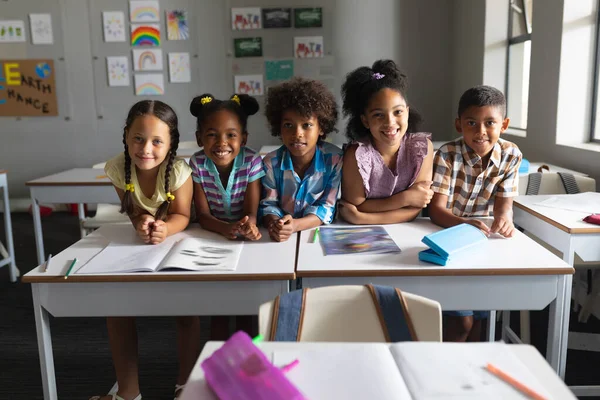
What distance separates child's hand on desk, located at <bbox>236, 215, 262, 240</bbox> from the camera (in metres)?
1.56

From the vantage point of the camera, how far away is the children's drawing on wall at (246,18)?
15.6ft

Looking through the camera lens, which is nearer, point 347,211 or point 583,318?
point 347,211

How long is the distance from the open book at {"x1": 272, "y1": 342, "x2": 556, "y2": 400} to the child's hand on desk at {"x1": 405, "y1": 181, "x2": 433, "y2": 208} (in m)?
0.94

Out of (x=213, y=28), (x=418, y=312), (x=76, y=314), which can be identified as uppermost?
(x=213, y=28)

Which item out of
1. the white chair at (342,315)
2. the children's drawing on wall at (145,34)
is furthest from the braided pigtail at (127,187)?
the children's drawing on wall at (145,34)

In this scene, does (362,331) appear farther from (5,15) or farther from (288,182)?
(5,15)

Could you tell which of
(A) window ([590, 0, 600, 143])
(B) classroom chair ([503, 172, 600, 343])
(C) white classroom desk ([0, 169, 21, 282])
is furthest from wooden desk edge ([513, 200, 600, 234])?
(C) white classroom desk ([0, 169, 21, 282])

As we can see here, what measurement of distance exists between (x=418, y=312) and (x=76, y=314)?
89cm

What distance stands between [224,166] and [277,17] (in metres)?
3.37

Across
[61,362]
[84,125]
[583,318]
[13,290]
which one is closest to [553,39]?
[583,318]

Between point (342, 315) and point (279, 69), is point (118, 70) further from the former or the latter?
point (342, 315)

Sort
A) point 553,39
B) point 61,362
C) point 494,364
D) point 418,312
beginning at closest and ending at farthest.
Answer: point 494,364, point 418,312, point 61,362, point 553,39

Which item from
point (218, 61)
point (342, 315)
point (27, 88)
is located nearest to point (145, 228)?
point (342, 315)

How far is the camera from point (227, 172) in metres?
1.79
